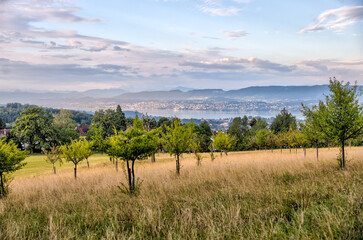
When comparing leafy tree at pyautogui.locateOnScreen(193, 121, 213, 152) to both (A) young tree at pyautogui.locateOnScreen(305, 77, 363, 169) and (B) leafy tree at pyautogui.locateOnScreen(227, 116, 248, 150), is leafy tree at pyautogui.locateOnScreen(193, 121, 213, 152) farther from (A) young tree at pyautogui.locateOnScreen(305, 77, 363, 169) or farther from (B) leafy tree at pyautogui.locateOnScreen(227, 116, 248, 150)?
(A) young tree at pyautogui.locateOnScreen(305, 77, 363, 169)

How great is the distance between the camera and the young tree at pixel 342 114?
10.1m

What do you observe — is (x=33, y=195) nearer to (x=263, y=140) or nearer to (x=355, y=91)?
(x=355, y=91)

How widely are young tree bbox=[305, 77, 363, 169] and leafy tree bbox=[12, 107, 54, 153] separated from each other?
177ft

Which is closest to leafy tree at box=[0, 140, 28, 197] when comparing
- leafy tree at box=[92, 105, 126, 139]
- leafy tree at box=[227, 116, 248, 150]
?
leafy tree at box=[92, 105, 126, 139]

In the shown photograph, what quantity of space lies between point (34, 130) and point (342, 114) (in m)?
58.4

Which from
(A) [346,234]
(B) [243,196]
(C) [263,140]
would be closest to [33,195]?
(B) [243,196]

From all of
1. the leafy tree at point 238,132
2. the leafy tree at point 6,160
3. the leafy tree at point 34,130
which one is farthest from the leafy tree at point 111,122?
the leafy tree at point 6,160

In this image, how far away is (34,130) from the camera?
5038cm

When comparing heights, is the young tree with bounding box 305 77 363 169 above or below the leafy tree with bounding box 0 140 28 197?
above

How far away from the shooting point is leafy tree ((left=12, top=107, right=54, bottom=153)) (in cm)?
4947

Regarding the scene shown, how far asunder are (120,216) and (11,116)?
816ft

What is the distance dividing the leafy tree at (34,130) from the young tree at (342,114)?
54.1 metres

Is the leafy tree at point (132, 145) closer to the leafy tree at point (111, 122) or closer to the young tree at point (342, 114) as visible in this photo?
the young tree at point (342, 114)

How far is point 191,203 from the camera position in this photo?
17.4ft
